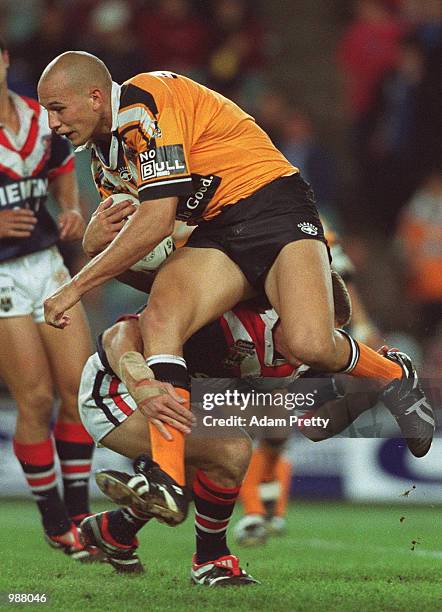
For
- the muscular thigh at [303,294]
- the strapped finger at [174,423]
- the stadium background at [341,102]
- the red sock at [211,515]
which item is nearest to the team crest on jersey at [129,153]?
the muscular thigh at [303,294]

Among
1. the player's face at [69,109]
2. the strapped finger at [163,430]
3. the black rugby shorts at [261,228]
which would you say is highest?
the player's face at [69,109]

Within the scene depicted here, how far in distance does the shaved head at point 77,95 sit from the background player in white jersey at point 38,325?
1017 mm

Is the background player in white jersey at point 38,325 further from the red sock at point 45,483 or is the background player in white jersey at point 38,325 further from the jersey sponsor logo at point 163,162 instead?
the jersey sponsor logo at point 163,162

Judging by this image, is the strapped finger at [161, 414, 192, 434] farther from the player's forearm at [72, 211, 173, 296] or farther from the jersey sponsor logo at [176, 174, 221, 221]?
the jersey sponsor logo at [176, 174, 221, 221]

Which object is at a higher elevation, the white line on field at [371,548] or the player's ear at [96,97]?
the player's ear at [96,97]

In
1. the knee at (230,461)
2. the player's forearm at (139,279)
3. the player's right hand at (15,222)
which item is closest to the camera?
the knee at (230,461)

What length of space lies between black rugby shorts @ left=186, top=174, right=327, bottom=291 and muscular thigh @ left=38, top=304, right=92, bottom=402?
1.04 meters

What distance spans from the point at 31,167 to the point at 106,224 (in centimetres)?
96

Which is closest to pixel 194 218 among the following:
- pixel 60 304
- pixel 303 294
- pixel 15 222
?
pixel 303 294

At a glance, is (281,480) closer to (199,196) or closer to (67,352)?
(67,352)

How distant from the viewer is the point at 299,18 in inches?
418

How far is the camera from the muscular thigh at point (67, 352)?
18.2 ft

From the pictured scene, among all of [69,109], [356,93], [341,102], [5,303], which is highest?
[69,109]

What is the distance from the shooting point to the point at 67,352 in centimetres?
555
